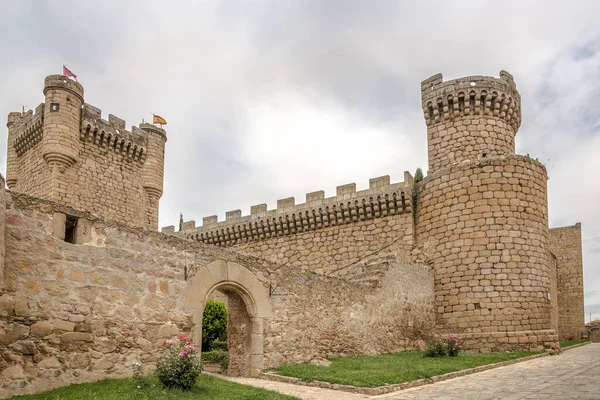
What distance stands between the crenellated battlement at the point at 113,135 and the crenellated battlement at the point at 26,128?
166 centimetres

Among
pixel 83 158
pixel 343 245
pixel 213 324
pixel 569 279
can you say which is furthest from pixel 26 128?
pixel 569 279

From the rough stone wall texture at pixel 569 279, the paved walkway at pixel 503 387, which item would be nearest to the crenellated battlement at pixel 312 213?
the paved walkway at pixel 503 387

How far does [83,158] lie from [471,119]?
15.9 meters

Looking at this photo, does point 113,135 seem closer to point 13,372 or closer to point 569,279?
point 13,372

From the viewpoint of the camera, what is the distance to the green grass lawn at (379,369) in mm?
10020

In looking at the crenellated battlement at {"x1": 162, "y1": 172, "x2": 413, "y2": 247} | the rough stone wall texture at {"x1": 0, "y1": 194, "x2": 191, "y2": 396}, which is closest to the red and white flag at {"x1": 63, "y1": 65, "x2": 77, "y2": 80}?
the crenellated battlement at {"x1": 162, "y1": 172, "x2": 413, "y2": 247}

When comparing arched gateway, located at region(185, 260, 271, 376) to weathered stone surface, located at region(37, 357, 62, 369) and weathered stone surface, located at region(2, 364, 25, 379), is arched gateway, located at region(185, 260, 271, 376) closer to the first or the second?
weathered stone surface, located at region(37, 357, 62, 369)

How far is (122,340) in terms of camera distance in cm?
882

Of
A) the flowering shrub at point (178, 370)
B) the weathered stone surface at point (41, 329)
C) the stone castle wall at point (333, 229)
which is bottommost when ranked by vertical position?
the flowering shrub at point (178, 370)

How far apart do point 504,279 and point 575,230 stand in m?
16.0

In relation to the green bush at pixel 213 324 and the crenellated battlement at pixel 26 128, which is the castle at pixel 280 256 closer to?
the crenellated battlement at pixel 26 128

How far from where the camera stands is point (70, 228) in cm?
866

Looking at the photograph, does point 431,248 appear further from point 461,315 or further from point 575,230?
point 575,230

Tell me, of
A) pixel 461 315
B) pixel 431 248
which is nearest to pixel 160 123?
pixel 431 248
